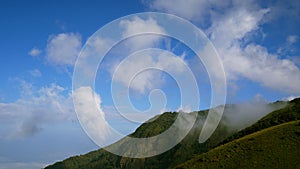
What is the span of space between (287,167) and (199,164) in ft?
103

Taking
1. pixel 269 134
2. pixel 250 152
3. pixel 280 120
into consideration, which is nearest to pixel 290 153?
pixel 250 152

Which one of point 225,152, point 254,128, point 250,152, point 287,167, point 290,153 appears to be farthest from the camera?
point 254,128

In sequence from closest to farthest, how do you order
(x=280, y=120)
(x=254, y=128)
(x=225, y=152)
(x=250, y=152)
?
(x=250, y=152), (x=225, y=152), (x=280, y=120), (x=254, y=128)

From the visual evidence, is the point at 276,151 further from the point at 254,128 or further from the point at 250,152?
the point at 254,128

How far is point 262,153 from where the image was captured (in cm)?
10981

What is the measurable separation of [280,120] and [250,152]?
201 ft

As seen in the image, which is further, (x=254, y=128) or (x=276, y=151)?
(x=254, y=128)

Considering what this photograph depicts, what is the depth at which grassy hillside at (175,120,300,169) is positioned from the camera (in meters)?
102

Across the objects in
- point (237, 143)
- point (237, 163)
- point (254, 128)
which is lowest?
point (237, 163)

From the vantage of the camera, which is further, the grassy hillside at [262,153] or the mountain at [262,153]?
the mountain at [262,153]

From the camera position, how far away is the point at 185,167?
121 meters

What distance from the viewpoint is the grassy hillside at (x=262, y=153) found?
4016 inches

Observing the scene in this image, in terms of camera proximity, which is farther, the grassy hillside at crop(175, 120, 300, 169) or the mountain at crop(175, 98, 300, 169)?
the mountain at crop(175, 98, 300, 169)

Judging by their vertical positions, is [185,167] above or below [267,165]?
above
